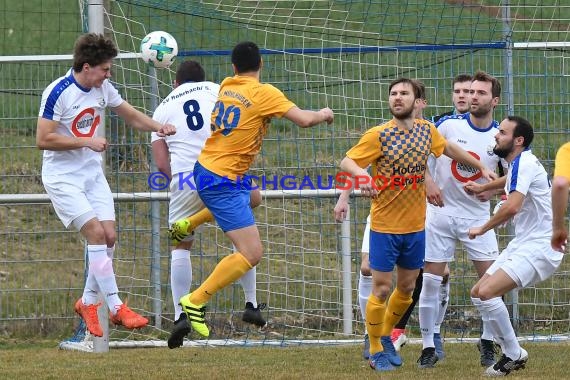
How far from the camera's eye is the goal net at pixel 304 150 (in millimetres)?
12102

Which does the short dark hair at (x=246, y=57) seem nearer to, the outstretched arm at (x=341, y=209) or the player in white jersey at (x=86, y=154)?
the player in white jersey at (x=86, y=154)

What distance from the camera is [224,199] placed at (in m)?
9.28

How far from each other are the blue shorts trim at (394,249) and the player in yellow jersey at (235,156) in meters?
0.90

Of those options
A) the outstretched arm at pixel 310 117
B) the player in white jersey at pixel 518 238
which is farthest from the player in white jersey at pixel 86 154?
the player in white jersey at pixel 518 238

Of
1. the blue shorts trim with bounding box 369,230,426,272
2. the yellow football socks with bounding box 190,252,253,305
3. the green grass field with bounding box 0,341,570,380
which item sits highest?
the blue shorts trim with bounding box 369,230,426,272

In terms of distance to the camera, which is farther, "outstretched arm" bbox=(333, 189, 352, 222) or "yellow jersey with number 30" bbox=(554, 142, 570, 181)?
"outstretched arm" bbox=(333, 189, 352, 222)

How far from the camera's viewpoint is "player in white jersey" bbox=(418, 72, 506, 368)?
1025 centimetres

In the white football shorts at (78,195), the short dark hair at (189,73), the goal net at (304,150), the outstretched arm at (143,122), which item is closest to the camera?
the white football shorts at (78,195)

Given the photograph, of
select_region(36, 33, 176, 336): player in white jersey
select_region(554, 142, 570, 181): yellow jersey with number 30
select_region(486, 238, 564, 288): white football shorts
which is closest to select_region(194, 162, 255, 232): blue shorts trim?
select_region(36, 33, 176, 336): player in white jersey

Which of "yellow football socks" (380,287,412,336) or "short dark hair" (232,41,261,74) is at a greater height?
"short dark hair" (232,41,261,74)

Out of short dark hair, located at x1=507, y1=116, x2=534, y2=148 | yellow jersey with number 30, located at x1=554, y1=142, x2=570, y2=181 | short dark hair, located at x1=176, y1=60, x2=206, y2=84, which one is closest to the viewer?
yellow jersey with number 30, located at x1=554, y1=142, x2=570, y2=181

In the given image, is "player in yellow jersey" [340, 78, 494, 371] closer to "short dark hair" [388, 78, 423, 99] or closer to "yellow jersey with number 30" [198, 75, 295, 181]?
"short dark hair" [388, 78, 423, 99]

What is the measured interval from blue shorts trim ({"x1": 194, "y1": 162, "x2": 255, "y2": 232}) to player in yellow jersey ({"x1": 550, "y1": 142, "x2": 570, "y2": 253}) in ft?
8.17

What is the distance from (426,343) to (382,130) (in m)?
1.83
